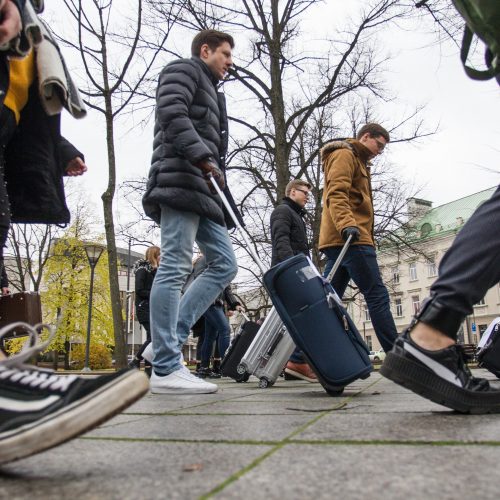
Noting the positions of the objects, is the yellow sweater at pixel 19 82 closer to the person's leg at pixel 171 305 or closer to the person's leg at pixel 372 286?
the person's leg at pixel 171 305

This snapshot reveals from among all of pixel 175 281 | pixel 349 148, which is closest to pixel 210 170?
pixel 175 281

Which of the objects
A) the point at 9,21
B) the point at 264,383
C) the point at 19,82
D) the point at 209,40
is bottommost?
the point at 264,383

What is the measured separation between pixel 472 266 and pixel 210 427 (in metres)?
1.03

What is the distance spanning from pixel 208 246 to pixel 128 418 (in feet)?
5.99

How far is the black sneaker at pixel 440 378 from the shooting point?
189 centimetres

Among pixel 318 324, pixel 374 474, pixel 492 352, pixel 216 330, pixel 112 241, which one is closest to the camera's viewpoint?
pixel 374 474

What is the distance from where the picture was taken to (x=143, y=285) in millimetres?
7207

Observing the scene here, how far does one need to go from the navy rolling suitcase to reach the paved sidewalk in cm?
128

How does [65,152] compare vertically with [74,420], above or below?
above

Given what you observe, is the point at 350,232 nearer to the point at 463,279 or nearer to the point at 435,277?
the point at 463,279

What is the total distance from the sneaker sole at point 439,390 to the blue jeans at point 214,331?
522cm

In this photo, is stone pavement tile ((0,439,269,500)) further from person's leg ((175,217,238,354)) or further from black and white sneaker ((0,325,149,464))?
person's leg ((175,217,238,354))

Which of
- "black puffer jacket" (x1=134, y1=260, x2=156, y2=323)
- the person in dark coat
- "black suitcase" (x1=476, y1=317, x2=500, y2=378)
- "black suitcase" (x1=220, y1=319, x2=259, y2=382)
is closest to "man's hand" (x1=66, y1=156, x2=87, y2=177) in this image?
the person in dark coat

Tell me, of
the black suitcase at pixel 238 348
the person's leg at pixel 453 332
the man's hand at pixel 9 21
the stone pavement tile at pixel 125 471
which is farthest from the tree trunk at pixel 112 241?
the stone pavement tile at pixel 125 471
